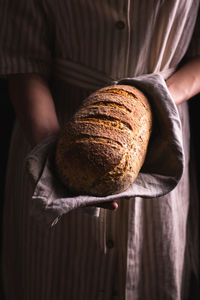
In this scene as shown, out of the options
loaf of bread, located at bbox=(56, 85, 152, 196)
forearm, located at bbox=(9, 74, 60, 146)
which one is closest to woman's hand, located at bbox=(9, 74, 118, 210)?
forearm, located at bbox=(9, 74, 60, 146)

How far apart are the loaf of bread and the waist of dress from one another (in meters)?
0.18

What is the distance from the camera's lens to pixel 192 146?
3.38 ft

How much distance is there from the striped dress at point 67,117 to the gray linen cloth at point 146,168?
14 centimetres

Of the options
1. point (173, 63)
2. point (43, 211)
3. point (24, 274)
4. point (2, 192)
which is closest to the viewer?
point (43, 211)

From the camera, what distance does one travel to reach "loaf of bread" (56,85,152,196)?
47cm

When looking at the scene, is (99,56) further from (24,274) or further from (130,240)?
(24,274)

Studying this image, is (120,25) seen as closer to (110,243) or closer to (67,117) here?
(67,117)

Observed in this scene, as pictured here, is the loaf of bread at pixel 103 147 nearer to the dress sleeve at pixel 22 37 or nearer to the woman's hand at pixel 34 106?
the woman's hand at pixel 34 106

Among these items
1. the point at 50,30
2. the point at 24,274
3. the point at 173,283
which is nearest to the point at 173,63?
the point at 50,30

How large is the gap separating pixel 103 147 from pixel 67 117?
0.31 m

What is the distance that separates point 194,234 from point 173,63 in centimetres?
54

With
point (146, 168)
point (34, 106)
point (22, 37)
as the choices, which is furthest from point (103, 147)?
point (22, 37)

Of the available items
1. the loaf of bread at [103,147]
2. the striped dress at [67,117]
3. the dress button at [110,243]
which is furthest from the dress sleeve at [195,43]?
the dress button at [110,243]

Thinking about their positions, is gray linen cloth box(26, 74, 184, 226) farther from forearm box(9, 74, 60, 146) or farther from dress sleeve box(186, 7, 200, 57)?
dress sleeve box(186, 7, 200, 57)
